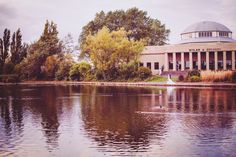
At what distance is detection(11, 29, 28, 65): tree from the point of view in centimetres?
7806

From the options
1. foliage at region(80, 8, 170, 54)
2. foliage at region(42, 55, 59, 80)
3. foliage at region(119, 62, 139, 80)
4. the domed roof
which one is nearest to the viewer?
foliage at region(119, 62, 139, 80)

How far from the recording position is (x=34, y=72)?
237 feet

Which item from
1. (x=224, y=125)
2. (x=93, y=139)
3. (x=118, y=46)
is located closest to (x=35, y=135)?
(x=93, y=139)

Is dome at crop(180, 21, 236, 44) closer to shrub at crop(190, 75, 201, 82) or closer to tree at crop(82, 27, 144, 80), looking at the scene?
tree at crop(82, 27, 144, 80)

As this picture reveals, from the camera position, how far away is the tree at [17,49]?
256ft

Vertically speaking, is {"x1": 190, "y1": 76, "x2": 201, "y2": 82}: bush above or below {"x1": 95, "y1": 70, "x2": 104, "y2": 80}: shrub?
below

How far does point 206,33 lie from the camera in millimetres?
75750

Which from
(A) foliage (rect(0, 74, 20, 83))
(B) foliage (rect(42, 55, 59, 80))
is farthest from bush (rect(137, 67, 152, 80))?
(A) foliage (rect(0, 74, 20, 83))

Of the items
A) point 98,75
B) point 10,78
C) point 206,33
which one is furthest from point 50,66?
point 206,33

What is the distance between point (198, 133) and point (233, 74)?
3321 cm

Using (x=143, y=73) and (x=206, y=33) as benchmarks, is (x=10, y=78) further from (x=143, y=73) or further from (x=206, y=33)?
(x=206, y=33)

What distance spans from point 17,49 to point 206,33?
117 feet

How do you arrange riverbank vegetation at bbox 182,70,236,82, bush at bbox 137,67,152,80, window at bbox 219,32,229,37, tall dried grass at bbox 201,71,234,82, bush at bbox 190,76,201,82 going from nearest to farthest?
riverbank vegetation at bbox 182,70,236,82
tall dried grass at bbox 201,71,234,82
bush at bbox 190,76,201,82
bush at bbox 137,67,152,80
window at bbox 219,32,229,37

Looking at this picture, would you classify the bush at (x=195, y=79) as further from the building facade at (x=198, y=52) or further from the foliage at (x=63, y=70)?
the foliage at (x=63, y=70)
